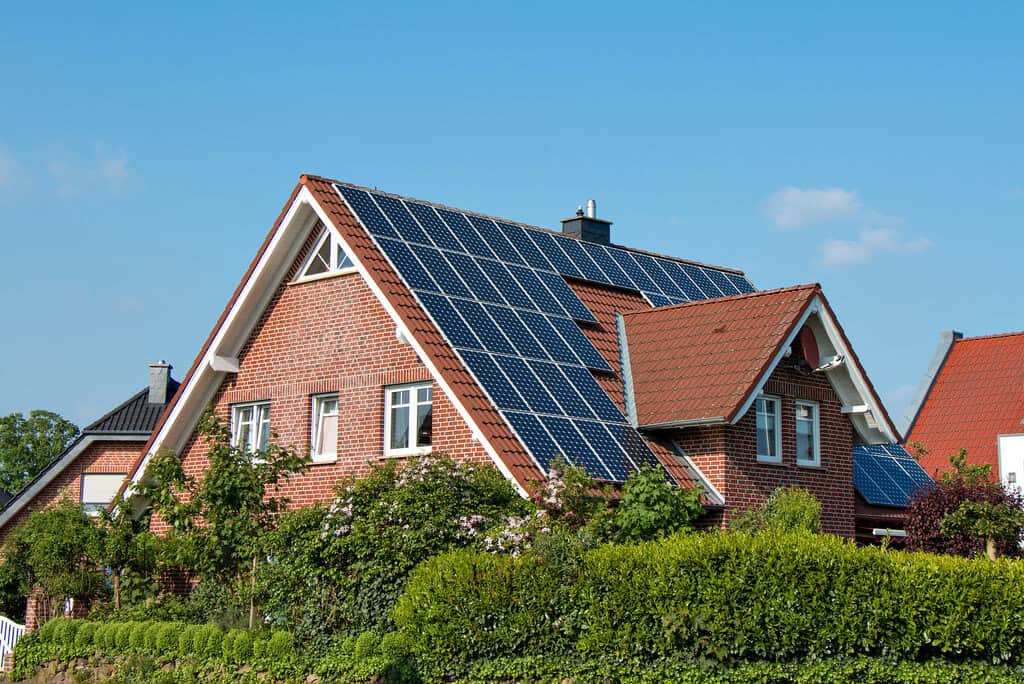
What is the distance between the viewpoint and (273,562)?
68.4ft

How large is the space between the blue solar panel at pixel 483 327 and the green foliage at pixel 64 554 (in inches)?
342

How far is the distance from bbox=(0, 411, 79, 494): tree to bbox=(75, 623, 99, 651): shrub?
169 feet

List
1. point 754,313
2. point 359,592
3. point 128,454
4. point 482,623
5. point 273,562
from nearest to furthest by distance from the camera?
point 482,623, point 359,592, point 273,562, point 754,313, point 128,454

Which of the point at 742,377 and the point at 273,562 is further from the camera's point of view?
the point at 742,377

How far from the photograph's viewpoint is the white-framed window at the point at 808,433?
24.2 m

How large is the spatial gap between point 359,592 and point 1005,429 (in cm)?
2771

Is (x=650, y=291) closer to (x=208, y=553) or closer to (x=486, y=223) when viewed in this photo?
(x=486, y=223)

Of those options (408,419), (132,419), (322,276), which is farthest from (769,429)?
(132,419)

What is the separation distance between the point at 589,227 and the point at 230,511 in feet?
40.5

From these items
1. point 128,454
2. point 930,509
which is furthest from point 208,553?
point 128,454

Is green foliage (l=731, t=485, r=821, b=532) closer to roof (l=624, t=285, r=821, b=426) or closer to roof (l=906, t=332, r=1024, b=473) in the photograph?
roof (l=624, t=285, r=821, b=426)

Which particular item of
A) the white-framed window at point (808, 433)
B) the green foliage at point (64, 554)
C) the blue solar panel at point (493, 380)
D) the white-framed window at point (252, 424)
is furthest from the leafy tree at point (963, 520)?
the green foliage at point (64, 554)

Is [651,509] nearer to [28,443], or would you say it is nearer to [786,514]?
[786,514]

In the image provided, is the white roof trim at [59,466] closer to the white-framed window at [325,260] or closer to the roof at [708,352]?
the white-framed window at [325,260]
